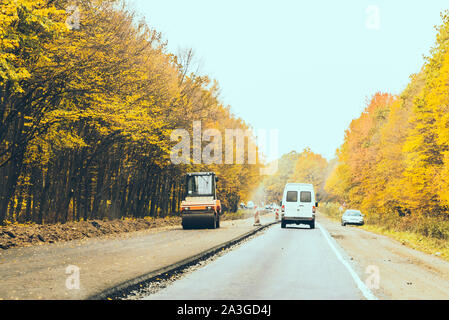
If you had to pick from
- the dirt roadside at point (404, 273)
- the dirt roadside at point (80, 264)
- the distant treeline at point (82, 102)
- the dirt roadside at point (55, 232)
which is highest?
the distant treeline at point (82, 102)

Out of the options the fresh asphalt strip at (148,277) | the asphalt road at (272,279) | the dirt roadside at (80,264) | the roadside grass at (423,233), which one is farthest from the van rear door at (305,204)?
the fresh asphalt strip at (148,277)

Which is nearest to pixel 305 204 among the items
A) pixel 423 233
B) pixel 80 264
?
pixel 423 233

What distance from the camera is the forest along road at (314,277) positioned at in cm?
1001

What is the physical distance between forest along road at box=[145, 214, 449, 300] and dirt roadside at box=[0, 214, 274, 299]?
119 cm

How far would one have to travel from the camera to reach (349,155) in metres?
62.4

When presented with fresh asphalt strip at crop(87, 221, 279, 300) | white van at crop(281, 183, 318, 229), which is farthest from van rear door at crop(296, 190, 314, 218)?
fresh asphalt strip at crop(87, 221, 279, 300)

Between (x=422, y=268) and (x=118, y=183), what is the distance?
23.7 metres

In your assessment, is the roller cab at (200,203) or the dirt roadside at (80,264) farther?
the roller cab at (200,203)

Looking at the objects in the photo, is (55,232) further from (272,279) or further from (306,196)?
(306,196)

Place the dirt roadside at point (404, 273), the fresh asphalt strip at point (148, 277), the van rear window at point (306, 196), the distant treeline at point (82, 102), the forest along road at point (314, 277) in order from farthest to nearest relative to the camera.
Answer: the van rear window at point (306, 196)
the distant treeline at point (82, 102)
the dirt roadside at point (404, 273)
the forest along road at point (314, 277)
the fresh asphalt strip at point (148, 277)

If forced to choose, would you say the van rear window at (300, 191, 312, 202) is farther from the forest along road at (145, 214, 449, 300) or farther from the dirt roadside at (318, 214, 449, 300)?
the forest along road at (145, 214, 449, 300)

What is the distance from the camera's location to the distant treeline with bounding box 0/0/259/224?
17797mm

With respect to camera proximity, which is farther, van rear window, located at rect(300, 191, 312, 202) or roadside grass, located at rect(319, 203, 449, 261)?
van rear window, located at rect(300, 191, 312, 202)

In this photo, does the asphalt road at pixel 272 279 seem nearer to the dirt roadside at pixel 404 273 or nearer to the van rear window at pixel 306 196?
the dirt roadside at pixel 404 273
